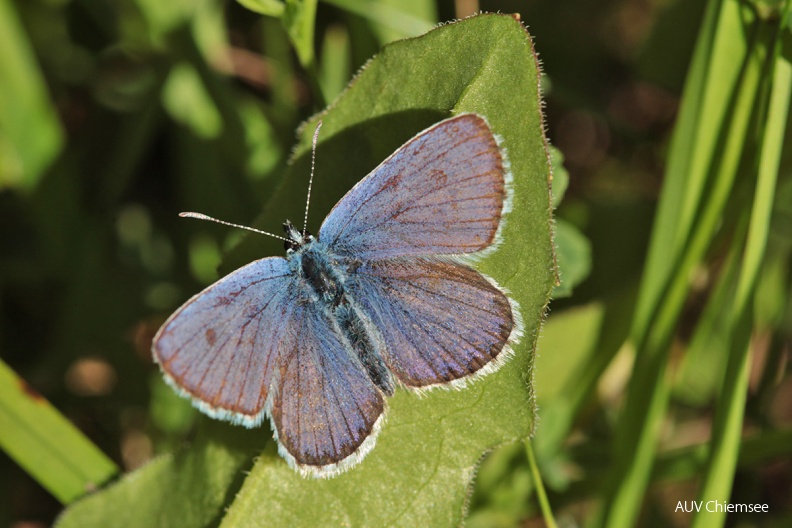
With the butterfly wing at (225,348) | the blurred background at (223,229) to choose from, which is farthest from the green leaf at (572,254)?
the butterfly wing at (225,348)

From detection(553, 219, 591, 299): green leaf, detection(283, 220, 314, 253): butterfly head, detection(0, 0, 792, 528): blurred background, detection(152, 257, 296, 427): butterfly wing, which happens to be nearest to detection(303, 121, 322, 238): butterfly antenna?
detection(283, 220, 314, 253): butterfly head

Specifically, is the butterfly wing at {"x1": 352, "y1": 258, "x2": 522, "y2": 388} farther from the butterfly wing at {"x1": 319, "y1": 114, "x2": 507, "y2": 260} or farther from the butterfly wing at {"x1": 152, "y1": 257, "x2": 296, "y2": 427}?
the butterfly wing at {"x1": 152, "y1": 257, "x2": 296, "y2": 427}

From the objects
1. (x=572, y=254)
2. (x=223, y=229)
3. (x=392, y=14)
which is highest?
(x=392, y=14)

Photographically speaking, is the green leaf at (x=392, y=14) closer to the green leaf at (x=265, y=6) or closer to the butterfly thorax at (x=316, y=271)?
the green leaf at (x=265, y=6)

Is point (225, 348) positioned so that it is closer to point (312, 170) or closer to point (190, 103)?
point (312, 170)

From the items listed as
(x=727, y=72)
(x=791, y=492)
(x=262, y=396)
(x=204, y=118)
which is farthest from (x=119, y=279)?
(x=791, y=492)

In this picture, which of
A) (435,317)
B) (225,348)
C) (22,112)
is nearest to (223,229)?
(22,112)
